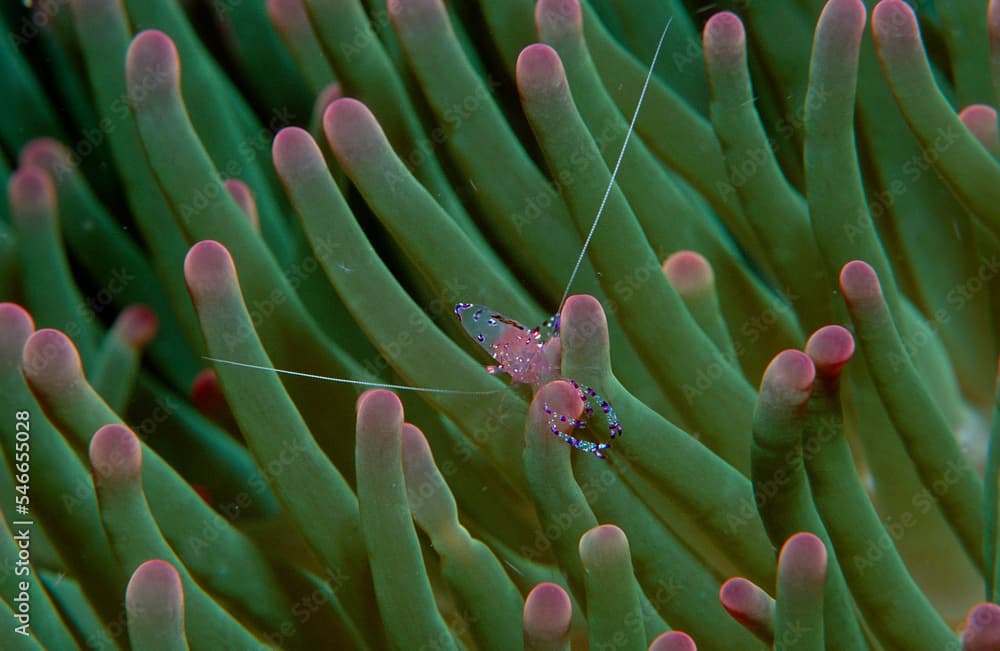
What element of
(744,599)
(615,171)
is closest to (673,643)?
(744,599)

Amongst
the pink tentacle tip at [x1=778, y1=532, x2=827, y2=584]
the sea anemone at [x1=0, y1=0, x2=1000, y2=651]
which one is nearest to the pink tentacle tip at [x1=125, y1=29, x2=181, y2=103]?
the sea anemone at [x1=0, y1=0, x2=1000, y2=651]

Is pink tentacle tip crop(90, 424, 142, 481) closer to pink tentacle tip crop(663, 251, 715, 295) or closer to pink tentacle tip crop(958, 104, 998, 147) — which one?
pink tentacle tip crop(663, 251, 715, 295)

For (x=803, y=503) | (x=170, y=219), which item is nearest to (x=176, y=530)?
(x=170, y=219)

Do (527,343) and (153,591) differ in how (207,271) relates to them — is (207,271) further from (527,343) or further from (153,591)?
(527,343)

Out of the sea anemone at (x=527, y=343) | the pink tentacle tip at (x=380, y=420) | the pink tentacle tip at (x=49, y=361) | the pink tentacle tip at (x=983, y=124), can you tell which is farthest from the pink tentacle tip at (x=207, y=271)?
the pink tentacle tip at (x=983, y=124)

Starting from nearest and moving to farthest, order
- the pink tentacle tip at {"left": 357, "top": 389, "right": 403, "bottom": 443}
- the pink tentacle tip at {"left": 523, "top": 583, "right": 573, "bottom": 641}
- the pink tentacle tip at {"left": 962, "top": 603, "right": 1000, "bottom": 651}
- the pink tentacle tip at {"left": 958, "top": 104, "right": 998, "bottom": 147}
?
1. the pink tentacle tip at {"left": 962, "top": 603, "right": 1000, "bottom": 651}
2. the pink tentacle tip at {"left": 523, "top": 583, "right": 573, "bottom": 641}
3. the pink tentacle tip at {"left": 357, "top": 389, "right": 403, "bottom": 443}
4. the pink tentacle tip at {"left": 958, "top": 104, "right": 998, "bottom": 147}

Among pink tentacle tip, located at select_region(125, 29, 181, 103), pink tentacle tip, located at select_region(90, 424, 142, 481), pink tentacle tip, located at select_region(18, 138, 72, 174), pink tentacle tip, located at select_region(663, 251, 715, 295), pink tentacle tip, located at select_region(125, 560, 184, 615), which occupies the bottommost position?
pink tentacle tip, located at select_region(125, 560, 184, 615)
